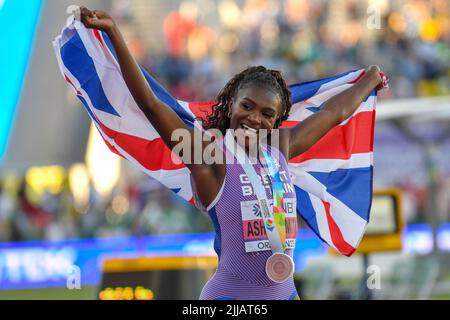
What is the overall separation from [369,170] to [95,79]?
4.95 ft

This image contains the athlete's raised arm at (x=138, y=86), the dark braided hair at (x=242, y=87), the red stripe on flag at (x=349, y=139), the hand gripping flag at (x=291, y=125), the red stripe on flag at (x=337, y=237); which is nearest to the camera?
the athlete's raised arm at (x=138, y=86)

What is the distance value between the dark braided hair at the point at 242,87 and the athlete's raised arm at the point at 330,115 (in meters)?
0.12

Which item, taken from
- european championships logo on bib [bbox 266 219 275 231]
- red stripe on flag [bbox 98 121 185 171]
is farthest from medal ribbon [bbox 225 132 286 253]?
red stripe on flag [bbox 98 121 185 171]

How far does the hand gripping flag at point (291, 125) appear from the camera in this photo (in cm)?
495

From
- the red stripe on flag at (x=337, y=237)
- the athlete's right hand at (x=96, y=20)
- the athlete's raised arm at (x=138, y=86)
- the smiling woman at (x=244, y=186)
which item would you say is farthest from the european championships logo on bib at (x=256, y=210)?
the red stripe on flag at (x=337, y=237)

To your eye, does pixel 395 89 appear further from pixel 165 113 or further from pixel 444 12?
pixel 165 113

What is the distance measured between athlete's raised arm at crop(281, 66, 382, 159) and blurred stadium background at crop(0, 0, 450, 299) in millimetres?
1572

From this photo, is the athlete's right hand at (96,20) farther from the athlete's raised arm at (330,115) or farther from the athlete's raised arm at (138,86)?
the athlete's raised arm at (330,115)

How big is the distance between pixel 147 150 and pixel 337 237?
3.55 ft

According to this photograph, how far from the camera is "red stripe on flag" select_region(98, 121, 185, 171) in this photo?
498 centimetres

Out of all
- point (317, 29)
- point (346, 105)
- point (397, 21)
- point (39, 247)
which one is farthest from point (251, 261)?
point (317, 29)

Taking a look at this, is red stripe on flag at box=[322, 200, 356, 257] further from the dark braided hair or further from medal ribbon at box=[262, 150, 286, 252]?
medal ribbon at box=[262, 150, 286, 252]

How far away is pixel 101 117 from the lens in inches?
196

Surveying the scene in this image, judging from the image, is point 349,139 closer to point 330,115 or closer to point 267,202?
point 330,115
